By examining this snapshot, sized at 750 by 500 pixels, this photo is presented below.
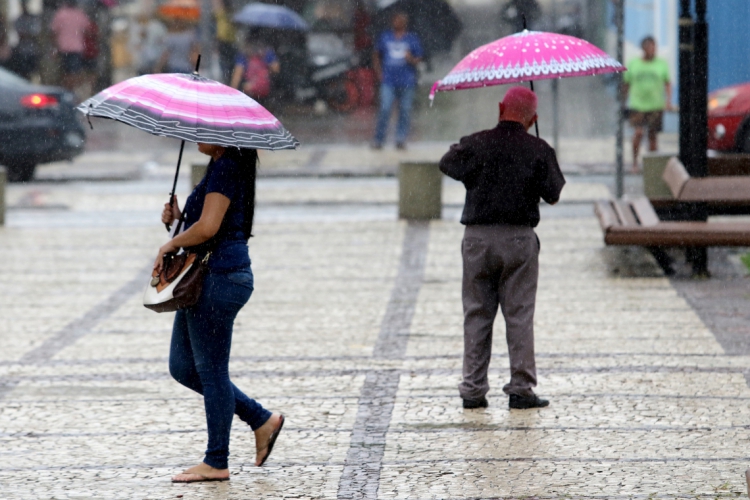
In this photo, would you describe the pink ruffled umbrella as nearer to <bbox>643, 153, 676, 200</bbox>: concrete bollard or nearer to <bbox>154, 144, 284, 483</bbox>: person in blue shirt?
<bbox>154, 144, 284, 483</bbox>: person in blue shirt

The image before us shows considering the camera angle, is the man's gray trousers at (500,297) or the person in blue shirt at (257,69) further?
the person in blue shirt at (257,69)

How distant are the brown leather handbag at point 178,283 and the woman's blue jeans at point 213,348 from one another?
54mm

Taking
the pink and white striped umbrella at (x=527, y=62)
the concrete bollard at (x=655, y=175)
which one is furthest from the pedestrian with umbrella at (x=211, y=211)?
the concrete bollard at (x=655, y=175)

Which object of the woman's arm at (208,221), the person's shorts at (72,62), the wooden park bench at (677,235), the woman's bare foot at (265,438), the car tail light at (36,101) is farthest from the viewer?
the person's shorts at (72,62)

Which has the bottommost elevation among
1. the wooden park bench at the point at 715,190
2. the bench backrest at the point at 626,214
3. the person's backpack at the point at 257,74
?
the bench backrest at the point at 626,214

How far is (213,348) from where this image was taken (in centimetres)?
526

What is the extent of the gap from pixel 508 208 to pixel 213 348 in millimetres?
1719

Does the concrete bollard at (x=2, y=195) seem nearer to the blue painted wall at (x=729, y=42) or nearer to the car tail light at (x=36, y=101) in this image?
the car tail light at (x=36, y=101)

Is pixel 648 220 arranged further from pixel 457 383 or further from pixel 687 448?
pixel 687 448

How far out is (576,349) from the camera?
771cm

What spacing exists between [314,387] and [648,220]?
13.8 feet

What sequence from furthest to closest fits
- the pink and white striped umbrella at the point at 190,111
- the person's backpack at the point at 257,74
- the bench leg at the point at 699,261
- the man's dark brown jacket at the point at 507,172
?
the person's backpack at the point at 257,74, the bench leg at the point at 699,261, the man's dark brown jacket at the point at 507,172, the pink and white striped umbrella at the point at 190,111

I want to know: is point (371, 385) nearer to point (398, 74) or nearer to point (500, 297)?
point (500, 297)

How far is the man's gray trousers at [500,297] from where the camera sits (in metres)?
6.31
